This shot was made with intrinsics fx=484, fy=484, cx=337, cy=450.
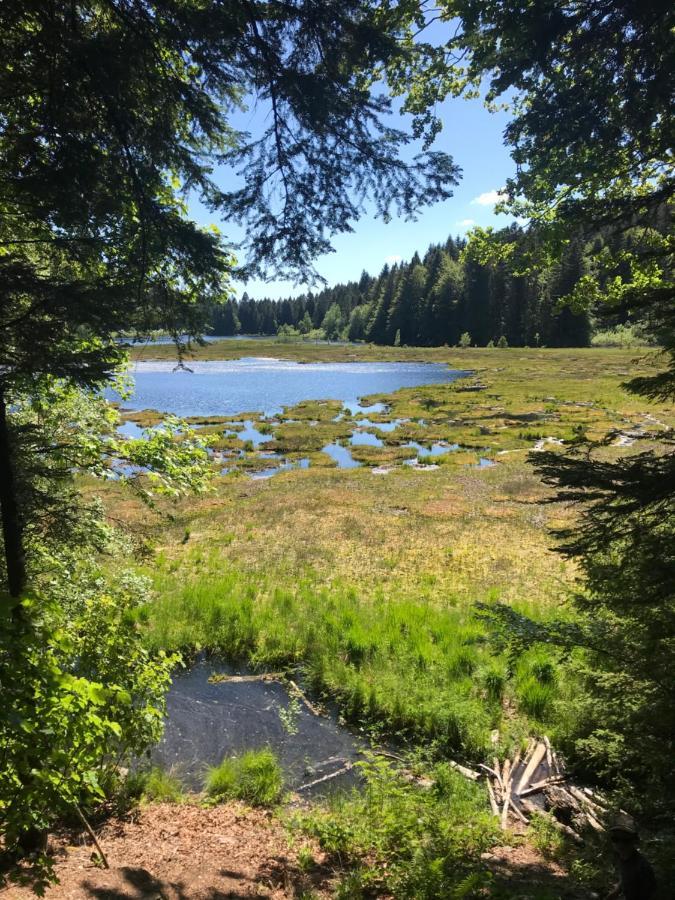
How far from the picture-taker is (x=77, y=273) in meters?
5.57

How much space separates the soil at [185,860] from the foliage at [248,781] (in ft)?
1.23

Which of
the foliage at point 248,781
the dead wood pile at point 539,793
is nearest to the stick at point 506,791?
the dead wood pile at point 539,793

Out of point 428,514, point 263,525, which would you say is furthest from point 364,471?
point 263,525

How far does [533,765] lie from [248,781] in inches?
178

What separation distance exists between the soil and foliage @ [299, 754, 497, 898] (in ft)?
1.33

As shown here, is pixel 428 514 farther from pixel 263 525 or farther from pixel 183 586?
pixel 183 586

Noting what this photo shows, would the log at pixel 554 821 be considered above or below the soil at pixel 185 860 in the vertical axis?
below

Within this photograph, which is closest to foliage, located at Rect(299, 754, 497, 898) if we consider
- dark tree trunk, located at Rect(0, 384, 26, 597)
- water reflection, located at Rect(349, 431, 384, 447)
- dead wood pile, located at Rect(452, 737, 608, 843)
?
dead wood pile, located at Rect(452, 737, 608, 843)

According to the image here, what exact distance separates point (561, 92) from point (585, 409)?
47.9 metres

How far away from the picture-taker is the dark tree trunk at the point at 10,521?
5.83m

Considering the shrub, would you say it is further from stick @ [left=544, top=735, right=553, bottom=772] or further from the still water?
the still water

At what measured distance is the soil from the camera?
469 cm

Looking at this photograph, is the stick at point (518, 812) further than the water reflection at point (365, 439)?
No

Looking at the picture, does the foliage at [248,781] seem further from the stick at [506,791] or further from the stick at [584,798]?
the stick at [584,798]
